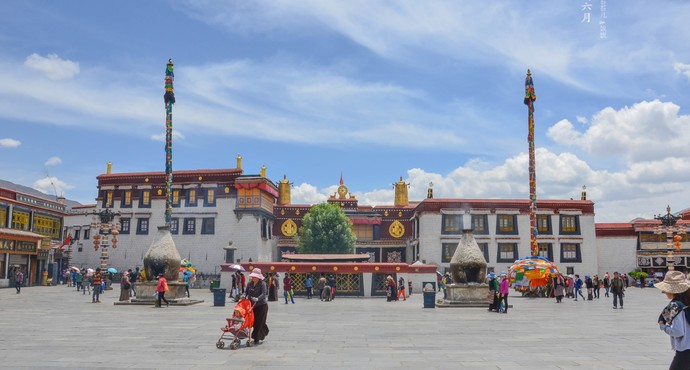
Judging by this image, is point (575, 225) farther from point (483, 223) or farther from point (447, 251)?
point (447, 251)

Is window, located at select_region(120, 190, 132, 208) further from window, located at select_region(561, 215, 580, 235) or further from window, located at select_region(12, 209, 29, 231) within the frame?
window, located at select_region(561, 215, 580, 235)

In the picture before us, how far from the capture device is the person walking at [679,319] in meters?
5.93

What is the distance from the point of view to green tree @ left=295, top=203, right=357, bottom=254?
167 ft

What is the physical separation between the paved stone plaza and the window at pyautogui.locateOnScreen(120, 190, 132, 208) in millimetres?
35062

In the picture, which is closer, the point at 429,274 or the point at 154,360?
the point at 154,360

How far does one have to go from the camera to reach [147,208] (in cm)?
5347

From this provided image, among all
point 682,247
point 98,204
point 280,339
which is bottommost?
point 280,339

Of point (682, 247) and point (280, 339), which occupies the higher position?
point (682, 247)

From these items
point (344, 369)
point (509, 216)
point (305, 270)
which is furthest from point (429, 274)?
point (344, 369)

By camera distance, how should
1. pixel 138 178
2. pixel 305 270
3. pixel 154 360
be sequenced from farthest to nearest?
pixel 138 178 < pixel 305 270 < pixel 154 360

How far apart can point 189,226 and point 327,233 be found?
42.0ft

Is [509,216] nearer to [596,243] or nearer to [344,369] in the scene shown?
[596,243]

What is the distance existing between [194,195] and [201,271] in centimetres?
711

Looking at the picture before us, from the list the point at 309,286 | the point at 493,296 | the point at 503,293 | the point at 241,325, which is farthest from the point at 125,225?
the point at 241,325
